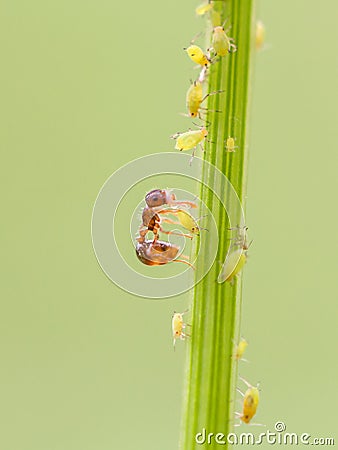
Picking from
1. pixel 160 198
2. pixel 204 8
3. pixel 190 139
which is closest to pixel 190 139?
pixel 190 139

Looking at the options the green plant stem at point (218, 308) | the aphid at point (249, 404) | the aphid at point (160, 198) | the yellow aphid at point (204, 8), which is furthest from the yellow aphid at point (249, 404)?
the yellow aphid at point (204, 8)

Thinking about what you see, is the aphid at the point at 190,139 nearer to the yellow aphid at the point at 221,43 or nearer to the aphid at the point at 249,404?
the yellow aphid at the point at 221,43

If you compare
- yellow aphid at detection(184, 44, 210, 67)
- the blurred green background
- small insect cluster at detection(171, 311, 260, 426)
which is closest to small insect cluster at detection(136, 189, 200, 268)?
small insect cluster at detection(171, 311, 260, 426)

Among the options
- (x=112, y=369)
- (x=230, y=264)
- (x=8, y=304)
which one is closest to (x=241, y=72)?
(x=230, y=264)

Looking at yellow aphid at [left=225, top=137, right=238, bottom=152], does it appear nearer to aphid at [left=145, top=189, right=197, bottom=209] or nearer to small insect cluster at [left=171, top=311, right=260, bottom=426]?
aphid at [left=145, top=189, right=197, bottom=209]

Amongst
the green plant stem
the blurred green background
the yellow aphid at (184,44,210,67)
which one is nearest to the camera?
the green plant stem
